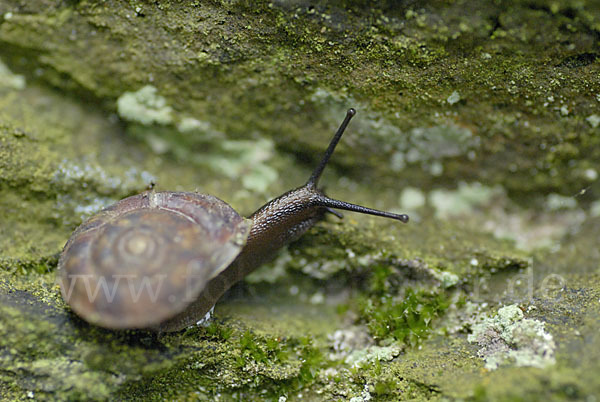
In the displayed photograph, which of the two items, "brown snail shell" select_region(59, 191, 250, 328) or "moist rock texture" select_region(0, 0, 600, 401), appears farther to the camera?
"moist rock texture" select_region(0, 0, 600, 401)

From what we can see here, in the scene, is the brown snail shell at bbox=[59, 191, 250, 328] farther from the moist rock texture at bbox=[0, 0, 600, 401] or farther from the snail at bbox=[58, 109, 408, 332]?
the moist rock texture at bbox=[0, 0, 600, 401]

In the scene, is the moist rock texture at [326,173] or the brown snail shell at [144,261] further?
the moist rock texture at [326,173]

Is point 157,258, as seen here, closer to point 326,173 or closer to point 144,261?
point 144,261

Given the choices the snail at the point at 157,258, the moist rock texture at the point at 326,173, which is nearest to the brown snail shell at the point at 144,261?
the snail at the point at 157,258

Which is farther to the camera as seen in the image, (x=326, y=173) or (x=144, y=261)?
(x=326, y=173)

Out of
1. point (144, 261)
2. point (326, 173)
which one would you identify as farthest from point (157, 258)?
point (326, 173)

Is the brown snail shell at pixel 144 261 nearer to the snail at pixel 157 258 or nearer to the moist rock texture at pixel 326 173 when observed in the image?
the snail at pixel 157 258

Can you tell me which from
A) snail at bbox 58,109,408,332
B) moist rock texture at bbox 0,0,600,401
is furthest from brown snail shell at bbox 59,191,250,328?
moist rock texture at bbox 0,0,600,401
